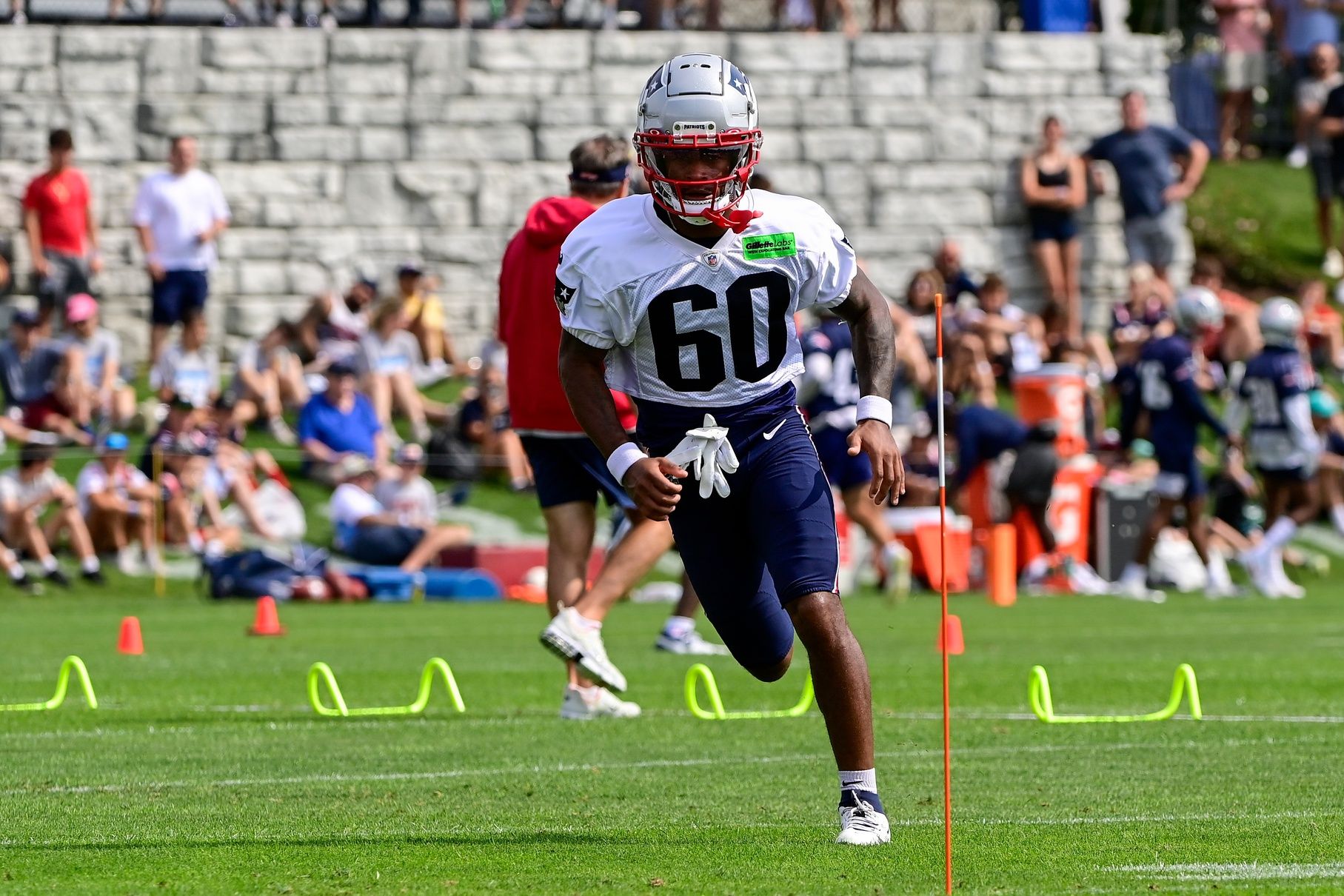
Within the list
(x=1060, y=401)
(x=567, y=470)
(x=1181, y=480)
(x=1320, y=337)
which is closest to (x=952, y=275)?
(x=1060, y=401)

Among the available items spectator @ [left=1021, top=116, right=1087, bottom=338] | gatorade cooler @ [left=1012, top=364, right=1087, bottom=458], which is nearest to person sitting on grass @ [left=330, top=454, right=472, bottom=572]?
gatorade cooler @ [left=1012, top=364, right=1087, bottom=458]

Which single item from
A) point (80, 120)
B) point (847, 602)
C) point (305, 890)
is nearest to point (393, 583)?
point (847, 602)

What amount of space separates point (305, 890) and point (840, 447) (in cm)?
1220

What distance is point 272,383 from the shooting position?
2258 centimetres

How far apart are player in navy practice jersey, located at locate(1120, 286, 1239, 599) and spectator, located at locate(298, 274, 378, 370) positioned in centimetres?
785

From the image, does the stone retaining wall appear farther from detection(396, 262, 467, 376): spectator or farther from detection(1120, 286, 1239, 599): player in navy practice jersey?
detection(1120, 286, 1239, 599): player in navy practice jersey

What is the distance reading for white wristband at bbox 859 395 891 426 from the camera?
20.9 feet

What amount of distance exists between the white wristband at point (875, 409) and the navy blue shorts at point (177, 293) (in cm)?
1743

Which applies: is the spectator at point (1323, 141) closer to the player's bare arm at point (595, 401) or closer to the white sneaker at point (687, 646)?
the white sneaker at point (687, 646)

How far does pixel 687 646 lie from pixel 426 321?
454 inches

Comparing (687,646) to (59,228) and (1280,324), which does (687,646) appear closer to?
(1280,324)

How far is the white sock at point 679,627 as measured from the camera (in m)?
13.2

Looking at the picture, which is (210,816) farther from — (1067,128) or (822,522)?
(1067,128)

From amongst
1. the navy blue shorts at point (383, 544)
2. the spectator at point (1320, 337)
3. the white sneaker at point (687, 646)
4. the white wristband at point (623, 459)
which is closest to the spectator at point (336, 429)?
the navy blue shorts at point (383, 544)
